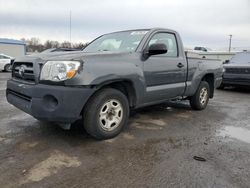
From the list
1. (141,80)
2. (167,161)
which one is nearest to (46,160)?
(167,161)

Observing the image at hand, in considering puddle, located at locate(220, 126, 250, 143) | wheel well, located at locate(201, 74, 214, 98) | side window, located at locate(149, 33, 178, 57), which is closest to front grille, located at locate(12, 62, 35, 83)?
side window, located at locate(149, 33, 178, 57)

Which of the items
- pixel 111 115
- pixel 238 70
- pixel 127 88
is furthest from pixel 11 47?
pixel 111 115

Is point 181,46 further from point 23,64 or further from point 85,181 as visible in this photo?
point 85,181

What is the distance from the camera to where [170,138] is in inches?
166

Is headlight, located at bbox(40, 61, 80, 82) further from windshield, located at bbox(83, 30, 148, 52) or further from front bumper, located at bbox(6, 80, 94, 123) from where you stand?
windshield, located at bbox(83, 30, 148, 52)

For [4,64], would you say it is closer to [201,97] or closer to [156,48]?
[201,97]

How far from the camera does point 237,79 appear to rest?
10078 mm

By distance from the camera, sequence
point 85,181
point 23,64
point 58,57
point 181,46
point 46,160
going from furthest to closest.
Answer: point 181,46 → point 23,64 → point 58,57 → point 46,160 → point 85,181

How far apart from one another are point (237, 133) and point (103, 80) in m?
2.65

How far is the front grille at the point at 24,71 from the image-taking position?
3725 mm

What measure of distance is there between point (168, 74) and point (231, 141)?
1.60m

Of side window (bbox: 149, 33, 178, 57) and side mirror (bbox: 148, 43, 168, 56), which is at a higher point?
side window (bbox: 149, 33, 178, 57)

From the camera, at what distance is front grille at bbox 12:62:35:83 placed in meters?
3.72

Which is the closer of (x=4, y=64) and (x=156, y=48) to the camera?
(x=156, y=48)
